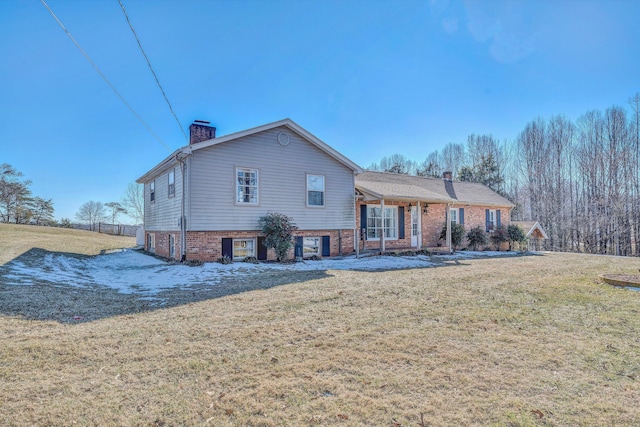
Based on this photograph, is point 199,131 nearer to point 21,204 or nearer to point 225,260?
point 225,260

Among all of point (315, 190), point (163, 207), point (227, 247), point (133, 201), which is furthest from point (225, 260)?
point (133, 201)

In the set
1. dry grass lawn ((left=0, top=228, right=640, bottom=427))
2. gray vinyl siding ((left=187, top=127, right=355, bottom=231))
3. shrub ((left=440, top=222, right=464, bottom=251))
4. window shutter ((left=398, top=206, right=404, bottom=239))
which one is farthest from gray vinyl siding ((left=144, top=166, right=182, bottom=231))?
shrub ((left=440, top=222, right=464, bottom=251))

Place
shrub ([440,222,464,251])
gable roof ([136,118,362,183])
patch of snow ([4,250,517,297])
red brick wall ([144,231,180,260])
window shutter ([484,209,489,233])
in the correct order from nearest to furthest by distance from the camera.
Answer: patch of snow ([4,250,517,297]) < gable roof ([136,118,362,183]) < red brick wall ([144,231,180,260]) < shrub ([440,222,464,251]) < window shutter ([484,209,489,233])

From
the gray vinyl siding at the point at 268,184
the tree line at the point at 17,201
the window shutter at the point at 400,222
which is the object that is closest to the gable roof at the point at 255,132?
the gray vinyl siding at the point at 268,184

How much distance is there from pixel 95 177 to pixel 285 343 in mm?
38643

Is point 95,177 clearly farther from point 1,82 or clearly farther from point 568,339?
point 568,339

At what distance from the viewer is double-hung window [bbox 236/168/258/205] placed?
12125 millimetres

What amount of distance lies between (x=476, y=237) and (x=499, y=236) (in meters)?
2.43

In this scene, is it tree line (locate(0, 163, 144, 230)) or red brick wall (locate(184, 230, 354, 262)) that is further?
tree line (locate(0, 163, 144, 230))

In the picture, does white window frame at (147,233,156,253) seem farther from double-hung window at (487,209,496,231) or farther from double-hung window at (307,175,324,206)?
double-hung window at (487,209,496,231)

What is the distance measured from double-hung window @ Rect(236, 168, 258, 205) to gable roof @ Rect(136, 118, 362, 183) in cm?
125

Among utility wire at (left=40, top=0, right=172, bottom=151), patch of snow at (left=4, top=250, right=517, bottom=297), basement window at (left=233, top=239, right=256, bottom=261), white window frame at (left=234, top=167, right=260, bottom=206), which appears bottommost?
patch of snow at (left=4, top=250, right=517, bottom=297)

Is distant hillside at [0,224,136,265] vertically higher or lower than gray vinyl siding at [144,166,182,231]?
lower

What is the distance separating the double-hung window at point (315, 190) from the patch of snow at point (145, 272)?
2467 mm
